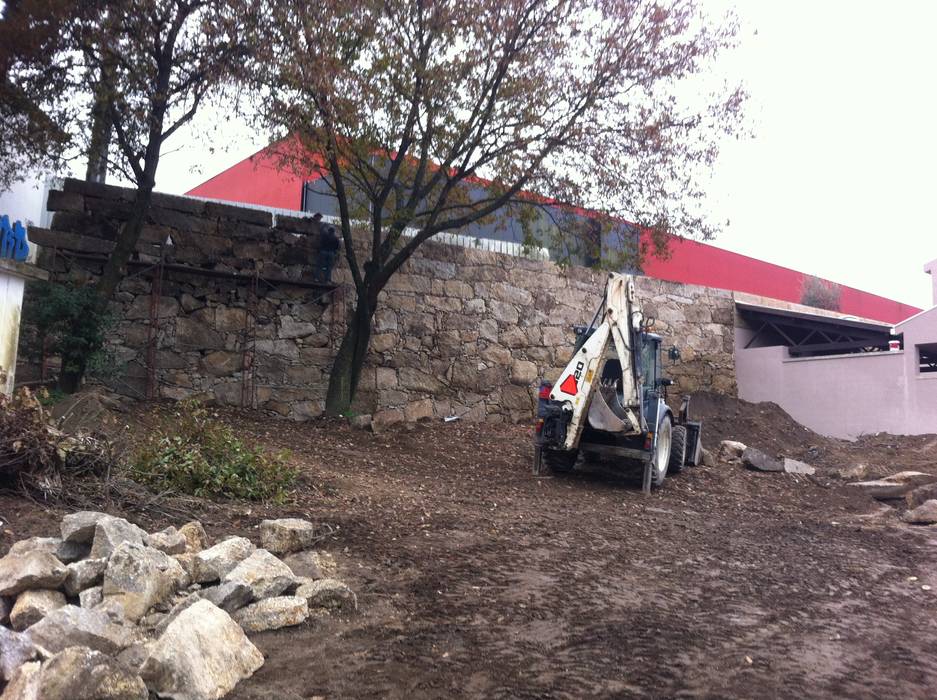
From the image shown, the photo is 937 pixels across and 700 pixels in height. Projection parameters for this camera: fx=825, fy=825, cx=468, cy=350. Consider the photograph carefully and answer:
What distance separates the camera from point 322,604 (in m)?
4.91

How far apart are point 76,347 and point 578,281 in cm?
962

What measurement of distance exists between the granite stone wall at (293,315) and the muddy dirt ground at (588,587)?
6.66 ft

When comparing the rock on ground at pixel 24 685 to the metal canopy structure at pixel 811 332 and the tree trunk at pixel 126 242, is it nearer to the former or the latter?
the tree trunk at pixel 126 242

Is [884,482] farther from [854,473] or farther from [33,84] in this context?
[33,84]

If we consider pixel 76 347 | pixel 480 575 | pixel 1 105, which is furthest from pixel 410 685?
pixel 1 105

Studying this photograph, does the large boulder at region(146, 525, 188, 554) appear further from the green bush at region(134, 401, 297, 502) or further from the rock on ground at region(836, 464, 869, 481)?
the rock on ground at region(836, 464, 869, 481)

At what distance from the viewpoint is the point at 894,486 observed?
11.4 m

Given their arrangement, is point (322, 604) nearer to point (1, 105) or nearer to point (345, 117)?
point (345, 117)

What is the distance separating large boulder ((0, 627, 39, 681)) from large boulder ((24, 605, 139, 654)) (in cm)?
11

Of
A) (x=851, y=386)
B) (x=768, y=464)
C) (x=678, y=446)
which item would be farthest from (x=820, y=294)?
(x=678, y=446)

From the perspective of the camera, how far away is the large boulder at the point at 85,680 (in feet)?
10.6

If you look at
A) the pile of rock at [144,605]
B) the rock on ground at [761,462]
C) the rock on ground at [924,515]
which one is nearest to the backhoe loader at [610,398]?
the rock on ground at [761,462]

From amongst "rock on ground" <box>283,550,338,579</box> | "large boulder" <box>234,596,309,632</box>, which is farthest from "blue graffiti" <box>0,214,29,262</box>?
"large boulder" <box>234,596,309,632</box>

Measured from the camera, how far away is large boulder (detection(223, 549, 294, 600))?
479cm
